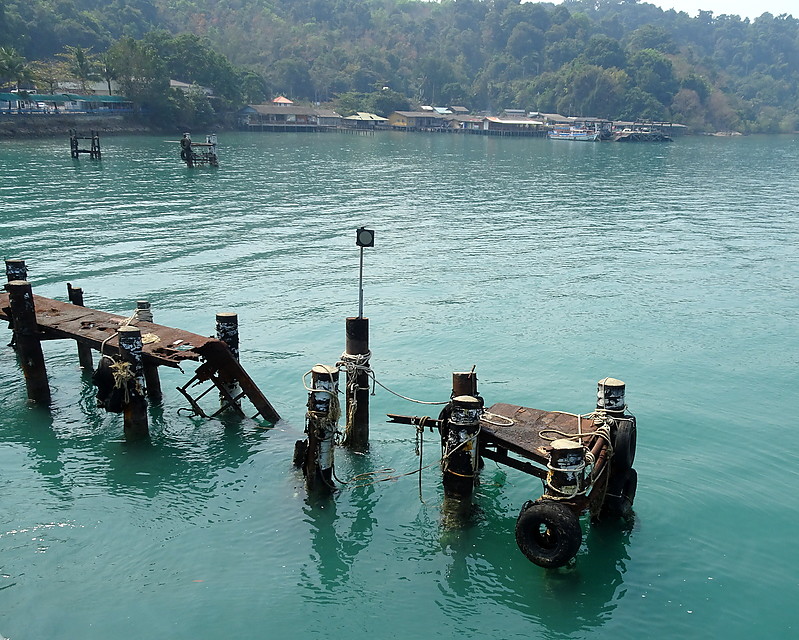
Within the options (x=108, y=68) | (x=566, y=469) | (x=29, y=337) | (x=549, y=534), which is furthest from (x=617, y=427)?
(x=108, y=68)

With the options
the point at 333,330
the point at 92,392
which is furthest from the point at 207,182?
the point at 92,392

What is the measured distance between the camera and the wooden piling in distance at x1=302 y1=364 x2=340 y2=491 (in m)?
11.5

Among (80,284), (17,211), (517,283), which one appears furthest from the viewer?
(17,211)

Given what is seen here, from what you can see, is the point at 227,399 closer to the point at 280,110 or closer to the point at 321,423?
the point at 321,423

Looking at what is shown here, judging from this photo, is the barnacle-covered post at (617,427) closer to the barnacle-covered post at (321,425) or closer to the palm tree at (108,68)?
the barnacle-covered post at (321,425)

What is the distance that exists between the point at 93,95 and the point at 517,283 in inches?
4084

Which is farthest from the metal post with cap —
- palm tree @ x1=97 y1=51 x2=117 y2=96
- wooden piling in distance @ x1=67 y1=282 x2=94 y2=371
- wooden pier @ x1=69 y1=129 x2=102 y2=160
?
palm tree @ x1=97 y1=51 x2=117 y2=96

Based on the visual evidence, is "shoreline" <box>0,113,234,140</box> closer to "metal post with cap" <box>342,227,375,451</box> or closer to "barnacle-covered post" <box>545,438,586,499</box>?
"metal post with cap" <box>342,227,375,451</box>

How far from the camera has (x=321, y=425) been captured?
38.2ft

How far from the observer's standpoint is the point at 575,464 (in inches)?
378

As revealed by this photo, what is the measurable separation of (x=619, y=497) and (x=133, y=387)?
8.37 meters

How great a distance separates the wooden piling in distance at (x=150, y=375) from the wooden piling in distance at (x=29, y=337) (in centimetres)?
196

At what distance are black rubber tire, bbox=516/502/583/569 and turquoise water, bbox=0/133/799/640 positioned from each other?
2.88ft

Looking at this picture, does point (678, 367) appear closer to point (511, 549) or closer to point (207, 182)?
point (511, 549)
